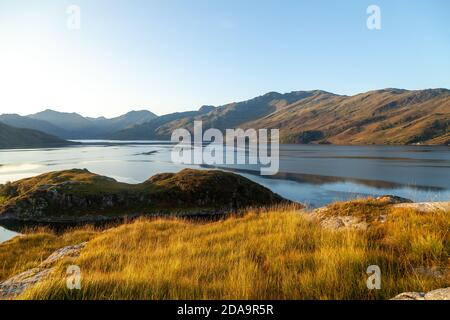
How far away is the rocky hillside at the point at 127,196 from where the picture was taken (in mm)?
60344

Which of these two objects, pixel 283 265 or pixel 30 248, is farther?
pixel 30 248

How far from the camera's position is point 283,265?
7.99 metres

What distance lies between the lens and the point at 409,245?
28.6 feet

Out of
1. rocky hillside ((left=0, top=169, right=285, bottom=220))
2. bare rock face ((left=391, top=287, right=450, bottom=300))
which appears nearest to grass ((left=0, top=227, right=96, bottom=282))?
bare rock face ((left=391, top=287, right=450, bottom=300))

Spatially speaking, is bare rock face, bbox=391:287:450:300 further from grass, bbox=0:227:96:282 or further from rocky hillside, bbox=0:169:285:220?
rocky hillside, bbox=0:169:285:220

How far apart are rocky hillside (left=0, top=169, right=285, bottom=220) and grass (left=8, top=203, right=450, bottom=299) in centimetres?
5303

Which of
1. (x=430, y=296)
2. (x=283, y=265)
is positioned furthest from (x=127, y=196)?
(x=430, y=296)

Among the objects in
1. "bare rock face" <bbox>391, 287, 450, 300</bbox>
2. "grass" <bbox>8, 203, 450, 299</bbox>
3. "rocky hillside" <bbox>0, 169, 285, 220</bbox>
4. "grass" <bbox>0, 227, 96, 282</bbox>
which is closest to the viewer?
"bare rock face" <bbox>391, 287, 450, 300</bbox>

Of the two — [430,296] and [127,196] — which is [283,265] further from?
[127,196]

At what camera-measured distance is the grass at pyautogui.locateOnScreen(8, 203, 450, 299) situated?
661 cm

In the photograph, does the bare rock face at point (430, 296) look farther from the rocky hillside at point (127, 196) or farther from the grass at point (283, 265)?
the rocky hillside at point (127, 196)

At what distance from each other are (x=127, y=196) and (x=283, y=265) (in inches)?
2407
